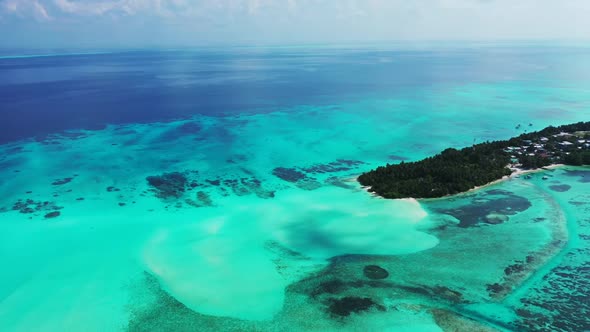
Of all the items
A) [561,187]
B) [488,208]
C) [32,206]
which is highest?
[561,187]

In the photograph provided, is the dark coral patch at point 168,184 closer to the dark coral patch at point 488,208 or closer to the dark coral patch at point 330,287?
the dark coral patch at point 330,287

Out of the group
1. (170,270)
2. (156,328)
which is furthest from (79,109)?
(156,328)

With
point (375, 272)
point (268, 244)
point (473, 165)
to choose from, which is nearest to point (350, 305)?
point (375, 272)

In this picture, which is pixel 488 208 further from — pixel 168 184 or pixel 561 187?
pixel 168 184

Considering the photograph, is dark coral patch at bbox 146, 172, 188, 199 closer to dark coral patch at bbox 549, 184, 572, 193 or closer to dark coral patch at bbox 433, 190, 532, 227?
dark coral patch at bbox 433, 190, 532, 227

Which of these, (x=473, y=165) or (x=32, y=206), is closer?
(x=32, y=206)

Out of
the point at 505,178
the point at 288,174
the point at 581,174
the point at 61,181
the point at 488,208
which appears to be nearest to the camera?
the point at 488,208

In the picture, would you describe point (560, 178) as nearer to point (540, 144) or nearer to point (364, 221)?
point (540, 144)

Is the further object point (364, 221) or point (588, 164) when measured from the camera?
point (588, 164)

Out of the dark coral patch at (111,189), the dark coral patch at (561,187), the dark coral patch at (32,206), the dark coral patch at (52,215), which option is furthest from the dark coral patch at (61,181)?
the dark coral patch at (561,187)
